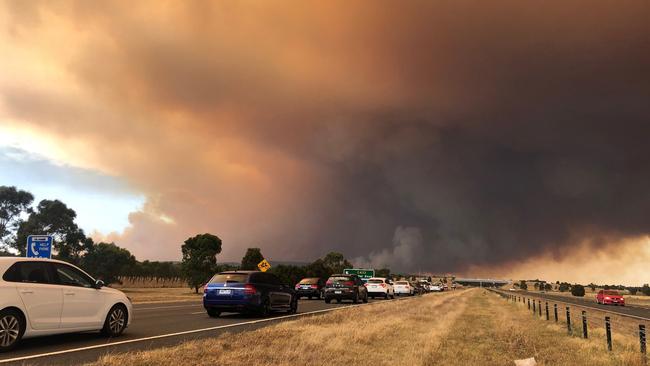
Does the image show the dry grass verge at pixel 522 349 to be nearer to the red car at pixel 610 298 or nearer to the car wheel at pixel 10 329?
the car wheel at pixel 10 329

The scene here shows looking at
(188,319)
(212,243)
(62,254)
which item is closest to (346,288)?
(188,319)

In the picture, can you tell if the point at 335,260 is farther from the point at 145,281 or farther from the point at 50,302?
the point at 50,302

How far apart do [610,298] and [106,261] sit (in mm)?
91824

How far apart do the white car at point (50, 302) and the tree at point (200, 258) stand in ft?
171

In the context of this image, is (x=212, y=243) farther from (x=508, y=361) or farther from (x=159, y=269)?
(x=159, y=269)

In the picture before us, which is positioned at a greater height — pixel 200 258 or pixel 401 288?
pixel 200 258

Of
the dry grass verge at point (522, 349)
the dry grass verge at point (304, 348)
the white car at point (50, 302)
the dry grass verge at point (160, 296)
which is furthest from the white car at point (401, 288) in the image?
the white car at point (50, 302)

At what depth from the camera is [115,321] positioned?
12734 mm

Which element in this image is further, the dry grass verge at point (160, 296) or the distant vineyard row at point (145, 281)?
the distant vineyard row at point (145, 281)

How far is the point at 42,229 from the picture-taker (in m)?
89.2

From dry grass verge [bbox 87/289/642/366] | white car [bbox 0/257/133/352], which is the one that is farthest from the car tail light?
white car [bbox 0/257/133/352]

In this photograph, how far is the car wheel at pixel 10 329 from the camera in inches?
382

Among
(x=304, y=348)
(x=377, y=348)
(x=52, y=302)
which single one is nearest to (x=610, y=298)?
(x=377, y=348)

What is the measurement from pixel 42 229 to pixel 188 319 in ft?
276
